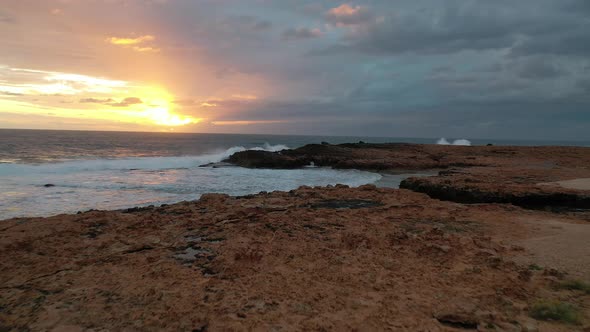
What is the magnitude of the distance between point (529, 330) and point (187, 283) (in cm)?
368

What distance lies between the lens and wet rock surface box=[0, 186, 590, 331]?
3758mm

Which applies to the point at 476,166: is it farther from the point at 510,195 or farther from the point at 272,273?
the point at 272,273

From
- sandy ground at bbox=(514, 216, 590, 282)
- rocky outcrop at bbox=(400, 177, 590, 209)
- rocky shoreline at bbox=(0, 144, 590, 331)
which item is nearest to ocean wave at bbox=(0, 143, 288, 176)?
rocky shoreline at bbox=(0, 144, 590, 331)

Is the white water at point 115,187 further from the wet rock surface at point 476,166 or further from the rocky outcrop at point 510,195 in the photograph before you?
Result: the rocky outcrop at point 510,195

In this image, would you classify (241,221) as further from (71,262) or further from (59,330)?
(59,330)

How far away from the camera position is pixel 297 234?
6.80m

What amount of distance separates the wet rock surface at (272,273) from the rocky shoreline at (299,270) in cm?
2

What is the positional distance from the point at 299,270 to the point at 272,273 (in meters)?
0.38

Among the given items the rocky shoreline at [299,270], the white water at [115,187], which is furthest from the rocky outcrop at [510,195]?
the white water at [115,187]

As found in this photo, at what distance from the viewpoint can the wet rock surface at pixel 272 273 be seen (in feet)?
12.3

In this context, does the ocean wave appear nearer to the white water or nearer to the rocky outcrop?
the white water

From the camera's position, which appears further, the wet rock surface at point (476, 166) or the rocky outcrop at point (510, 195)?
the wet rock surface at point (476, 166)

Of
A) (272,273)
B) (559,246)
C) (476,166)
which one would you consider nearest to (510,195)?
(559,246)

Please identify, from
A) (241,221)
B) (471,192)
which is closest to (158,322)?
(241,221)
